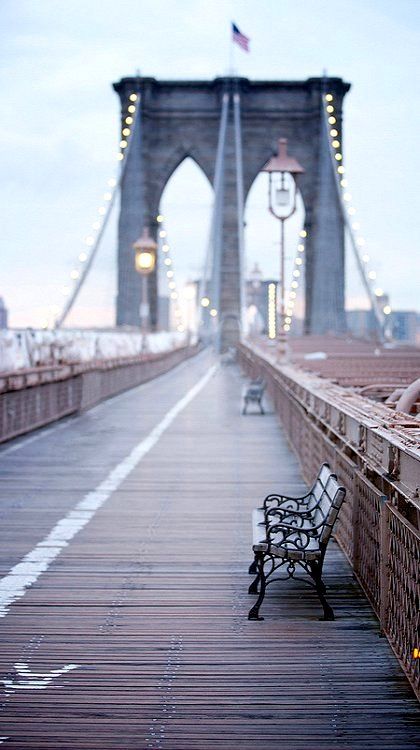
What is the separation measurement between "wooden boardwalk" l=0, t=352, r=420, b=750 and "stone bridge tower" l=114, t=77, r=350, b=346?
84.4 metres

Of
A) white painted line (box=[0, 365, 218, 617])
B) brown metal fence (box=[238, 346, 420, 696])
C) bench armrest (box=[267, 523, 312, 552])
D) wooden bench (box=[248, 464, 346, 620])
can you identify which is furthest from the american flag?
bench armrest (box=[267, 523, 312, 552])

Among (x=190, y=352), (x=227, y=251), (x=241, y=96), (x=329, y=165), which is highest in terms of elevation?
(x=241, y=96)

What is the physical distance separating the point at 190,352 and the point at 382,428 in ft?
242

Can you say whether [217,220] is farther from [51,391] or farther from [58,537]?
[58,537]

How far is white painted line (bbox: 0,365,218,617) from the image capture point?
7231 millimetres

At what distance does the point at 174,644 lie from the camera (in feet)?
19.7

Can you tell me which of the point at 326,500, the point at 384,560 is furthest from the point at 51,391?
the point at 384,560

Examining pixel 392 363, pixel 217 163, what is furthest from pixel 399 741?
pixel 217 163

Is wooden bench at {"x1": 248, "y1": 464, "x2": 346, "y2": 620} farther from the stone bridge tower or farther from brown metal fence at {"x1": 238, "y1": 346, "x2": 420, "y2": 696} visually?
the stone bridge tower

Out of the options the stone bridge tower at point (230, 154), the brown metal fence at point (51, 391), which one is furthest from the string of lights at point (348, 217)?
the brown metal fence at point (51, 391)

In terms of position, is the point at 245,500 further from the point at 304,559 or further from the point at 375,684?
the point at 375,684

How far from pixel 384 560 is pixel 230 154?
311 ft

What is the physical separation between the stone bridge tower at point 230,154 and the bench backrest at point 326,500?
85904mm

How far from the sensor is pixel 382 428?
21.4ft
